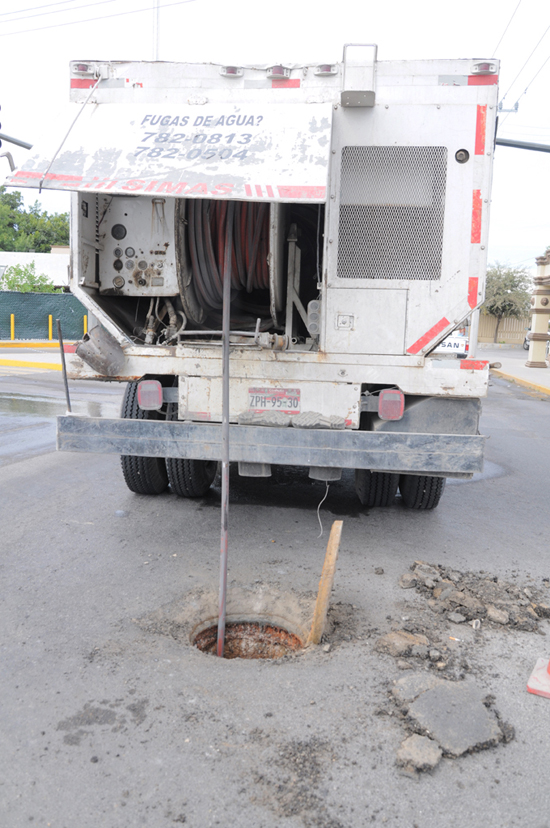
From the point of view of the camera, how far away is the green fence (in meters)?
24.9

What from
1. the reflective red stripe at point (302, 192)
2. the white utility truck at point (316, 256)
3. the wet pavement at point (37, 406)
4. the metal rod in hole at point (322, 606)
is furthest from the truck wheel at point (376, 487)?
the wet pavement at point (37, 406)

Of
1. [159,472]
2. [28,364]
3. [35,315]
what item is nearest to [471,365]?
[159,472]

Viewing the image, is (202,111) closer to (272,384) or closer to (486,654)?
(272,384)

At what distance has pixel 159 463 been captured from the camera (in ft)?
18.3

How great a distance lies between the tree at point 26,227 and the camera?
4825 cm

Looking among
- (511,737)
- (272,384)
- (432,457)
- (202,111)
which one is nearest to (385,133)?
(202,111)

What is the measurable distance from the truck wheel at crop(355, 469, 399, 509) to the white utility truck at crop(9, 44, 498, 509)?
2.53 feet

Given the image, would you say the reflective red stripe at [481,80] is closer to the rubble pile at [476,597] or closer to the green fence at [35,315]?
the rubble pile at [476,597]

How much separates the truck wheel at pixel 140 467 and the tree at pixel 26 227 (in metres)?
47.5

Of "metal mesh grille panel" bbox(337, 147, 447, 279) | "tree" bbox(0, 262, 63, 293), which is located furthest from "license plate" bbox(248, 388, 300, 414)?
"tree" bbox(0, 262, 63, 293)

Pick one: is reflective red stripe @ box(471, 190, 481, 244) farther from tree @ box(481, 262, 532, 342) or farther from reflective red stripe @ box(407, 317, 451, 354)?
tree @ box(481, 262, 532, 342)

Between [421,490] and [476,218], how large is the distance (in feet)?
7.39

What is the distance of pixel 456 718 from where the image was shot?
2.65 meters

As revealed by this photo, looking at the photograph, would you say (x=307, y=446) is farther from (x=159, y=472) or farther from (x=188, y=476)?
(x=159, y=472)
